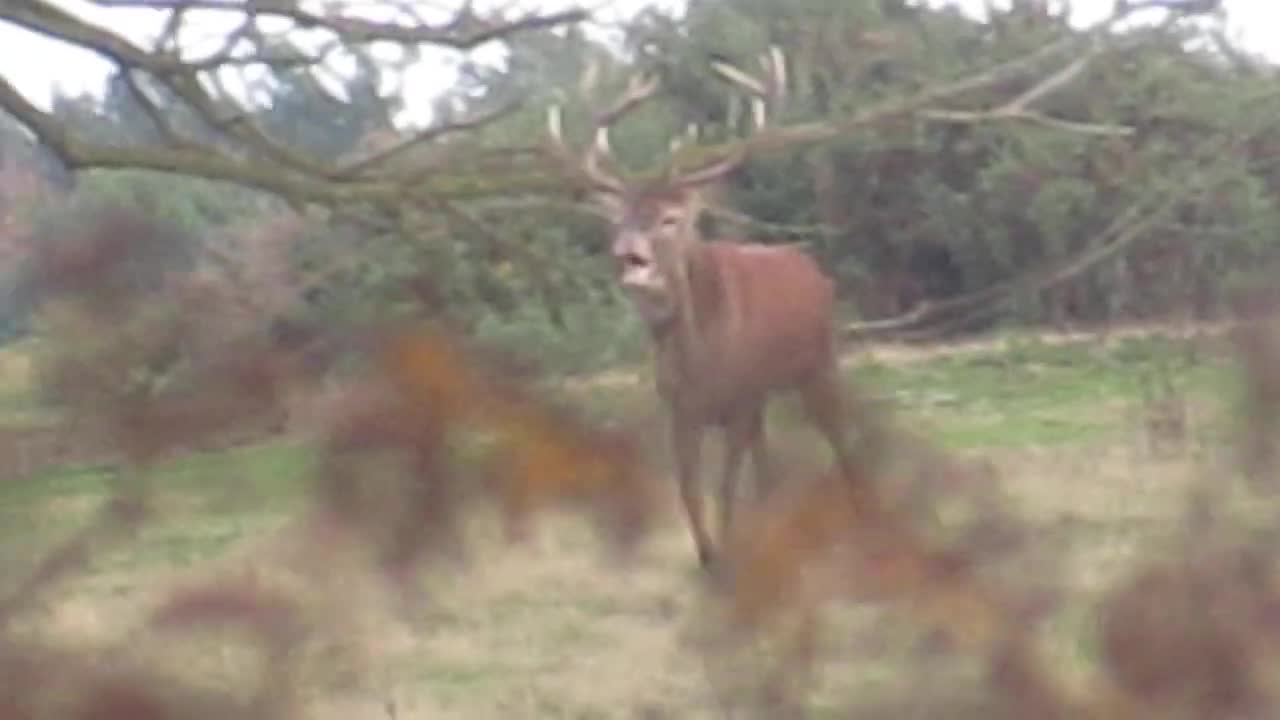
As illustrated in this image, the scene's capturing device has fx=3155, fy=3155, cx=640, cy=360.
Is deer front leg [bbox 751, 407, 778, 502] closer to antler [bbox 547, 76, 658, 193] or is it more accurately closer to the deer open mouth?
antler [bbox 547, 76, 658, 193]

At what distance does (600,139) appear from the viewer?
5.26 meters

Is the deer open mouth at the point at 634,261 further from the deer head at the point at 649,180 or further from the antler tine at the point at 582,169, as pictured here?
the antler tine at the point at 582,169

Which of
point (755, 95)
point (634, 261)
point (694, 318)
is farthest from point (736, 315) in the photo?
point (755, 95)

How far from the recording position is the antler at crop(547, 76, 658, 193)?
478cm

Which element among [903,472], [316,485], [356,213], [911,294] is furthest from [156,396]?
[911,294]

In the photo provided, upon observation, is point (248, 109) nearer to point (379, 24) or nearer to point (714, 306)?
point (379, 24)

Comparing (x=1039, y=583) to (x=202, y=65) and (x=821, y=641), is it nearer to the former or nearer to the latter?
(x=821, y=641)

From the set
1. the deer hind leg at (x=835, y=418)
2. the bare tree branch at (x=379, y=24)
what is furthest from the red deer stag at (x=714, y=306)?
the bare tree branch at (x=379, y=24)

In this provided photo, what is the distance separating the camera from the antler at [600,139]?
4781 mm

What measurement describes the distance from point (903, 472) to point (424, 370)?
0.99ft

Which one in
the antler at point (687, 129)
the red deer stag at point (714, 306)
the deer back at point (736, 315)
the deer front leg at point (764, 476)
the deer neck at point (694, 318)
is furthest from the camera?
the deer neck at point (694, 318)

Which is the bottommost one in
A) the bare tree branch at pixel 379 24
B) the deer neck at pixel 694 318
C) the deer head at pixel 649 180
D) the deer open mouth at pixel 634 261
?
the deer neck at pixel 694 318

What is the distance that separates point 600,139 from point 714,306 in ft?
13.3

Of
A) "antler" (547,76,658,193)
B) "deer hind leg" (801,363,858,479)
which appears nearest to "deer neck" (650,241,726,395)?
"antler" (547,76,658,193)
